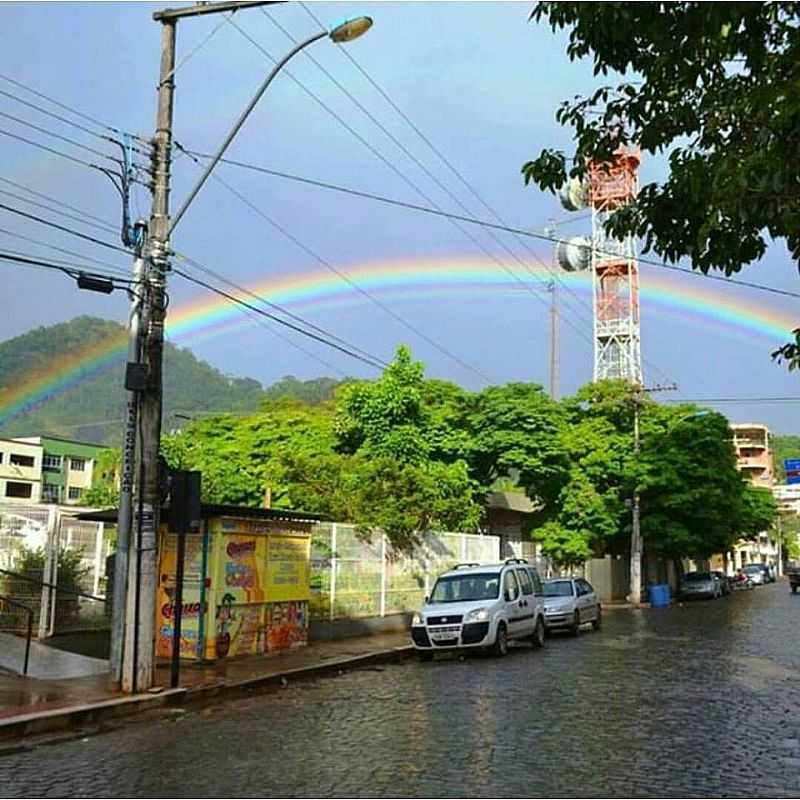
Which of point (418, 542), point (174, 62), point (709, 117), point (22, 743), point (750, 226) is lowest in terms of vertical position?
point (22, 743)

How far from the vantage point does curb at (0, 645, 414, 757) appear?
10719 millimetres

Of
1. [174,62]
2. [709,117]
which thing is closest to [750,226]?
[709,117]

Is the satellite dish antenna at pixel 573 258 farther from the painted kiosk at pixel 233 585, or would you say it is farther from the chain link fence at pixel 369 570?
the painted kiosk at pixel 233 585

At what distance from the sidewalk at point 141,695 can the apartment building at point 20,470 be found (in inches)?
3007

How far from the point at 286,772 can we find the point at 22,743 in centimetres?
353

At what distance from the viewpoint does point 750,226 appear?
743cm

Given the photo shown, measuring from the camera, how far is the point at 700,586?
5078cm

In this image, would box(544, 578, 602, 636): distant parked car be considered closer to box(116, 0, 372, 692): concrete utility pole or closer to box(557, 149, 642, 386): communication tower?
box(116, 0, 372, 692): concrete utility pole

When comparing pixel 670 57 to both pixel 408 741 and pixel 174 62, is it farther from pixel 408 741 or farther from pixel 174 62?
pixel 174 62

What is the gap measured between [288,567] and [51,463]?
8261 cm

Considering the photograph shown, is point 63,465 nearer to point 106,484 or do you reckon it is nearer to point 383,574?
point 106,484

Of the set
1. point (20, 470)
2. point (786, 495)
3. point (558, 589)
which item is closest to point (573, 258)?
point (558, 589)

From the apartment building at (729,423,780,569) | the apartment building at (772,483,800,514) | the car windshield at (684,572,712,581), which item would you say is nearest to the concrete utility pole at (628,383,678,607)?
the car windshield at (684,572,712,581)

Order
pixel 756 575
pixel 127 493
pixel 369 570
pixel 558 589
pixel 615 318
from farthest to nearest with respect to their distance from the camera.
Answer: pixel 756 575
pixel 615 318
pixel 558 589
pixel 369 570
pixel 127 493
